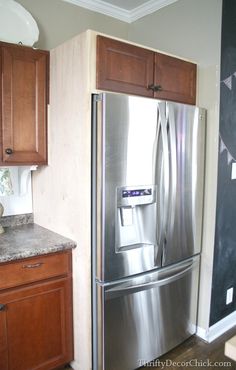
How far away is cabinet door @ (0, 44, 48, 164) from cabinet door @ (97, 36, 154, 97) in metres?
0.49

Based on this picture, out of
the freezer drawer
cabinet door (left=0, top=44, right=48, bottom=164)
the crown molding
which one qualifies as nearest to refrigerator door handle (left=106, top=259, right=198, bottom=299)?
the freezer drawer

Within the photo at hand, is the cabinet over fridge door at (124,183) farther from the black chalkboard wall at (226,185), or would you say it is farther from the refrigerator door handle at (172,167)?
the black chalkboard wall at (226,185)

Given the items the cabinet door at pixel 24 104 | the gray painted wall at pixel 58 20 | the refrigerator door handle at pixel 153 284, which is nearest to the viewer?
the refrigerator door handle at pixel 153 284

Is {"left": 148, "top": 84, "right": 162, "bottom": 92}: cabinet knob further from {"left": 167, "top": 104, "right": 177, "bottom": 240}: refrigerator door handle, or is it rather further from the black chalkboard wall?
the black chalkboard wall

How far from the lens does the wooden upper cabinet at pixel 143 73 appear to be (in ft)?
5.44

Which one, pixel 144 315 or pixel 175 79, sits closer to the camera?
pixel 144 315

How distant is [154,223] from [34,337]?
963mm

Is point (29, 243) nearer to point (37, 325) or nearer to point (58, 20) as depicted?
point (37, 325)

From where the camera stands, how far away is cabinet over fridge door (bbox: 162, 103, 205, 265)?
6.19 ft

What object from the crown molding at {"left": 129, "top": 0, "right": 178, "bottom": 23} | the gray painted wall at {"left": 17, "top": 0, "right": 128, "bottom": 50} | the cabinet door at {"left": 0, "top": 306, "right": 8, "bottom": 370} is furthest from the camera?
the crown molding at {"left": 129, "top": 0, "right": 178, "bottom": 23}

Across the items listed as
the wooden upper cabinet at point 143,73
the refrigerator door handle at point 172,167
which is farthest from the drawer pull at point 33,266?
the wooden upper cabinet at point 143,73

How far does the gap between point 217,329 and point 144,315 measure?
809 millimetres

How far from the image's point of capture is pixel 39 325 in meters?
1.76

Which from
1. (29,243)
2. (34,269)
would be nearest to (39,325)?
(34,269)
